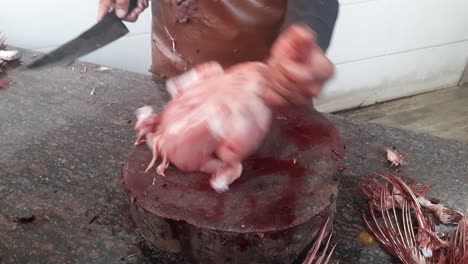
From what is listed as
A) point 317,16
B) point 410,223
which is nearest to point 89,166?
point 317,16

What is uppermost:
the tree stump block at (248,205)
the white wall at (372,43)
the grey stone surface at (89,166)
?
the tree stump block at (248,205)

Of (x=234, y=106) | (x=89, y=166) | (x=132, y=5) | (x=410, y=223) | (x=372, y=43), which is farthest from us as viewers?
(x=372, y=43)

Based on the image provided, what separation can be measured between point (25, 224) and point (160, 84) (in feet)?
3.19

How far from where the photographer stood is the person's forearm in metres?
1.58

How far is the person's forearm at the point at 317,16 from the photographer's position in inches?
62.1

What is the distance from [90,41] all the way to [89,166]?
18.3 inches

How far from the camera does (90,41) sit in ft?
6.33

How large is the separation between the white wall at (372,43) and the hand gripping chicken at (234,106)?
1618 mm

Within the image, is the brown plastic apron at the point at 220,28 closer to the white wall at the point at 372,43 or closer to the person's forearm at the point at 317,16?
the person's forearm at the point at 317,16

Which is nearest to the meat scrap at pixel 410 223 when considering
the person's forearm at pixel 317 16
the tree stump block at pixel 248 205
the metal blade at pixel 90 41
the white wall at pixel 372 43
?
the tree stump block at pixel 248 205

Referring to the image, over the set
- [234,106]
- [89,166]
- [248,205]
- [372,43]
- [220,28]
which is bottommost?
[372,43]

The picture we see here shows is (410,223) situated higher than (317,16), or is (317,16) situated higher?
(317,16)

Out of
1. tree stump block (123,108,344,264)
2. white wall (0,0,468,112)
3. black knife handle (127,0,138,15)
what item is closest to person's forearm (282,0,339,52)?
tree stump block (123,108,344,264)

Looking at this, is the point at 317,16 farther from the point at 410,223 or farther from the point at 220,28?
the point at 410,223
